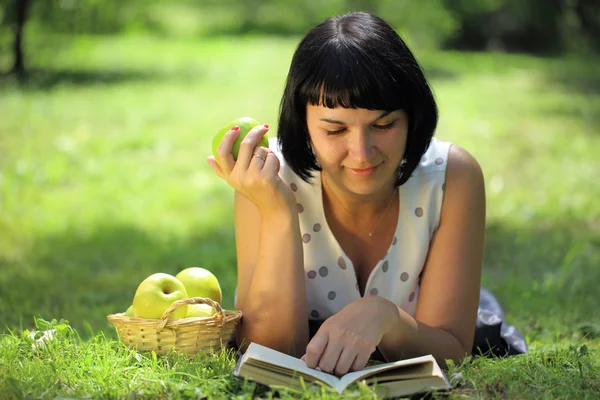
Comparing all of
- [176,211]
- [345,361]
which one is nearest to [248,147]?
[345,361]

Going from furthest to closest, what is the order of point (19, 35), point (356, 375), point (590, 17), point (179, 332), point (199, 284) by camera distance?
point (590, 17) < point (19, 35) < point (199, 284) < point (179, 332) < point (356, 375)

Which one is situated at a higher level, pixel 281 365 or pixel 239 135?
pixel 239 135

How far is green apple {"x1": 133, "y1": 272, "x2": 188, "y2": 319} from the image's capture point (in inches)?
121

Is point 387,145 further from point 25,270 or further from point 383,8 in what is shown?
point 383,8

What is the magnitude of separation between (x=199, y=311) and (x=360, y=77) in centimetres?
102

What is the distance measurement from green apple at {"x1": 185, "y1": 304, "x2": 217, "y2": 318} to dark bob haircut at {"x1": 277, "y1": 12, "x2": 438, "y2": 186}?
0.72 meters

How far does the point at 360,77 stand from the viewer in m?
2.85

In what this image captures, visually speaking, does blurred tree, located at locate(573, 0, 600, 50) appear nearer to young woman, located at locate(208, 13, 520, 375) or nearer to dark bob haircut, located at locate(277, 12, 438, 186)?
young woman, located at locate(208, 13, 520, 375)

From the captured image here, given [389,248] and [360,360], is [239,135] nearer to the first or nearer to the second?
[389,248]

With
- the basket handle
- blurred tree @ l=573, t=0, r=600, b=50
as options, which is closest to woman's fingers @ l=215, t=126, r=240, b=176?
the basket handle

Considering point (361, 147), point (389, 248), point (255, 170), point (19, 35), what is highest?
point (361, 147)

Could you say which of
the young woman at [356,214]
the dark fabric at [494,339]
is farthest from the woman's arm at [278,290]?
the dark fabric at [494,339]

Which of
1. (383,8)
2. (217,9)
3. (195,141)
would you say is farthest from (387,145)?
(217,9)

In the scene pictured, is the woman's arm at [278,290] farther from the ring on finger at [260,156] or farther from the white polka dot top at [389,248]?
the white polka dot top at [389,248]
